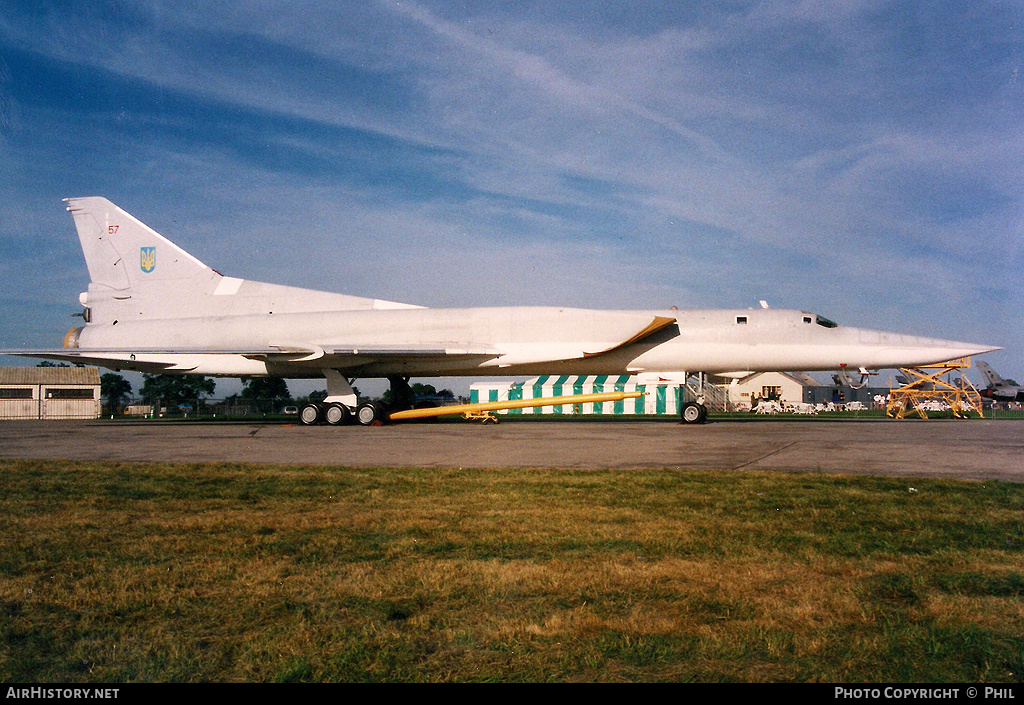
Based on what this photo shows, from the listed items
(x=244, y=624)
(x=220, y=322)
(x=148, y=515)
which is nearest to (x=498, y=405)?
(x=220, y=322)

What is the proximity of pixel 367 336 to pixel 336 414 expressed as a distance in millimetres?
2419

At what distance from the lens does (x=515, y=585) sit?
395 centimetres

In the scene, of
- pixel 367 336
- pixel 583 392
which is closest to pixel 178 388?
pixel 583 392

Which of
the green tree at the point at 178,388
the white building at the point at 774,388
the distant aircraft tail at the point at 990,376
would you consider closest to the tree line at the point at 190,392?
the green tree at the point at 178,388

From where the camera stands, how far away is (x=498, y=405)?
17156 millimetres

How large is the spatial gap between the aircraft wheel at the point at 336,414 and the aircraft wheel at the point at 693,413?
8.85 meters

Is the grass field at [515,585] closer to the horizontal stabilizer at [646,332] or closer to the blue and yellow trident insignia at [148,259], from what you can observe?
the horizontal stabilizer at [646,332]

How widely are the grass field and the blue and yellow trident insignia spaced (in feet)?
51.3

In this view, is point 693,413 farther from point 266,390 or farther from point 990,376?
point 990,376

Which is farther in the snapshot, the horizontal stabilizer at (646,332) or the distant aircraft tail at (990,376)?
the distant aircraft tail at (990,376)

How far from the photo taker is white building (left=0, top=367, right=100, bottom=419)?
3547 cm

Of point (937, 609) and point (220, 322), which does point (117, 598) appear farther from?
point (220, 322)

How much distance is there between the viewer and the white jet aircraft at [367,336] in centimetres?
1797
